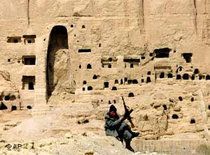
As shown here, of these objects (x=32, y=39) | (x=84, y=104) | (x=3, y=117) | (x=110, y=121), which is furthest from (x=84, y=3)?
(x=110, y=121)

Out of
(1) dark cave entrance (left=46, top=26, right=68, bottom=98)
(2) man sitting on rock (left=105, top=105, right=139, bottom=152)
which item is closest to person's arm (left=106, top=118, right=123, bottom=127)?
(2) man sitting on rock (left=105, top=105, right=139, bottom=152)

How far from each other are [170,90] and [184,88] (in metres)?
1.00

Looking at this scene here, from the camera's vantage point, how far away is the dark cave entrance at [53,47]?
34.1 metres

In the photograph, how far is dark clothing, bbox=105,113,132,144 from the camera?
11.8 meters

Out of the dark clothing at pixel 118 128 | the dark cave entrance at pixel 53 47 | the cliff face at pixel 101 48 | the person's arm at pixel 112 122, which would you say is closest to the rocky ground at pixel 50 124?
the cliff face at pixel 101 48

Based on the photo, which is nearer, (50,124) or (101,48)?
(50,124)

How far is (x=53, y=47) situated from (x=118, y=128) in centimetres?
2364

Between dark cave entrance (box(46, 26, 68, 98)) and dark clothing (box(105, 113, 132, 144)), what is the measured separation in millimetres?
21649

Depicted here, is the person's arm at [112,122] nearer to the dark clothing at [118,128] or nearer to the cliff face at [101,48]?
the dark clothing at [118,128]

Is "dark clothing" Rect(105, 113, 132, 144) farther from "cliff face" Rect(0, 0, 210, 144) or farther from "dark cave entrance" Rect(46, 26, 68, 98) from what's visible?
"dark cave entrance" Rect(46, 26, 68, 98)

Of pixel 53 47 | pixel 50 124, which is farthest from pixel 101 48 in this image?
pixel 50 124

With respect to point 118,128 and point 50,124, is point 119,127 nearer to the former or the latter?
point 118,128

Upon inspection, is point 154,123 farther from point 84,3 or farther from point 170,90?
point 84,3

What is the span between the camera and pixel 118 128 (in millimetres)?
11930
